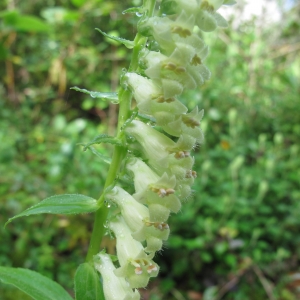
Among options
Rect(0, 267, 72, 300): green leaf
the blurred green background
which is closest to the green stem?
Rect(0, 267, 72, 300): green leaf

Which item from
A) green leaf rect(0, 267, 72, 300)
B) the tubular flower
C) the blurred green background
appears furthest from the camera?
the blurred green background

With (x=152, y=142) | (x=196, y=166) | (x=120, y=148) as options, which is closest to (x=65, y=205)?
(x=120, y=148)

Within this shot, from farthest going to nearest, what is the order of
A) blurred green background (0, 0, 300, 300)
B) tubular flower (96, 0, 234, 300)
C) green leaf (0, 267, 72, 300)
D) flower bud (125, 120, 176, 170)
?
blurred green background (0, 0, 300, 300) → green leaf (0, 267, 72, 300) → flower bud (125, 120, 176, 170) → tubular flower (96, 0, 234, 300)

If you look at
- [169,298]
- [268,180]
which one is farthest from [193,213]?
[268,180]

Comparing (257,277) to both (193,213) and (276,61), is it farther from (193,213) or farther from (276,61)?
(276,61)

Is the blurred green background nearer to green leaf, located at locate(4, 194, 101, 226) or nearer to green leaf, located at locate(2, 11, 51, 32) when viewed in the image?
green leaf, located at locate(2, 11, 51, 32)

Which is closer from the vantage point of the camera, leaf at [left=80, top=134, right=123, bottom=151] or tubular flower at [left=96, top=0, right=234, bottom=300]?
tubular flower at [left=96, top=0, right=234, bottom=300]

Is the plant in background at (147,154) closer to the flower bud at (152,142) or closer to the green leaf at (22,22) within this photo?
the flower bud at (152,142)
